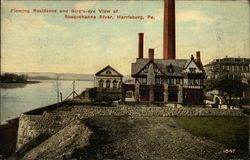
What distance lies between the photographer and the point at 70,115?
724 cm

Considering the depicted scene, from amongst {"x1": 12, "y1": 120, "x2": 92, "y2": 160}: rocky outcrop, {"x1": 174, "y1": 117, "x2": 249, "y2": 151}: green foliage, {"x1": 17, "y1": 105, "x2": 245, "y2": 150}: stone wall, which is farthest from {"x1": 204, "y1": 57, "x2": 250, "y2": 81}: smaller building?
{"x1": 12, "y1": 120, "x2": 92, "y2": 160}: rocky outcrop

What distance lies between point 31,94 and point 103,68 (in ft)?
9.40

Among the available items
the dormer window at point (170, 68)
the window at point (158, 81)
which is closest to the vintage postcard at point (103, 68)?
the dormer window at point (170, 68)

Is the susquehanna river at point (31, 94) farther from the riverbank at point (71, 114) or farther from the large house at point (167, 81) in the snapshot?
the large house at point (167, 81)

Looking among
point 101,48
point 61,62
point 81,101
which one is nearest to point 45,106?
point 81,101

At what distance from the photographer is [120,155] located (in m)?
5.21

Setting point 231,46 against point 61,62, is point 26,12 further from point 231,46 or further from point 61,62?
point 231,46

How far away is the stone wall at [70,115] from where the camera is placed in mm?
7242

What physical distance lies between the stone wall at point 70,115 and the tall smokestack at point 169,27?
8.38ft

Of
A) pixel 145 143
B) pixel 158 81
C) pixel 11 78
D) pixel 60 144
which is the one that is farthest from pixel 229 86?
pixel 11 78

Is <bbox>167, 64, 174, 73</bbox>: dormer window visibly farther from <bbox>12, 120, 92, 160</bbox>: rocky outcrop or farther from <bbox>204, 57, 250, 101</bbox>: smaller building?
<bbox>12, 120, 92, 160</bbox>: rocky outcrop

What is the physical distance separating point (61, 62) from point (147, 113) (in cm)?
390

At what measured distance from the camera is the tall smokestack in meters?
6.66

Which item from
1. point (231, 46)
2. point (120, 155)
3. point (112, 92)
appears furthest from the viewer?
point (112, 92)
